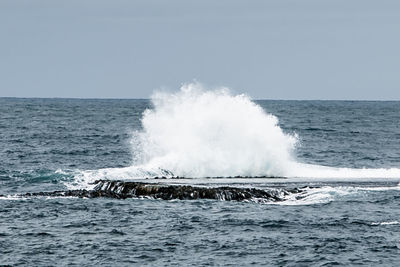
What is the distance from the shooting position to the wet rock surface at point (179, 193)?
3447cm

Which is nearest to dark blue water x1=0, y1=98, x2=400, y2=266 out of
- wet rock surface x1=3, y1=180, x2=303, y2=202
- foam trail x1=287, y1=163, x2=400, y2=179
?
wet rock surface x1=3, y1=180, x2=303, y2=202

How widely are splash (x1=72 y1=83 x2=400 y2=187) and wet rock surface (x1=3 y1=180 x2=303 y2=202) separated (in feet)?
23.1

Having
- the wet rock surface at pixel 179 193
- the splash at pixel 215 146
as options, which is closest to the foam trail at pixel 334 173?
the splash at pixel 215 146

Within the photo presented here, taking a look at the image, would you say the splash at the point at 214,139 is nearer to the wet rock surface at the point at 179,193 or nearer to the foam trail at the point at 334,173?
the foam trail at the point at 334,173

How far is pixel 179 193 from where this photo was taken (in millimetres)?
34656

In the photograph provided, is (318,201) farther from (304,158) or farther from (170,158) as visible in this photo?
(304,158)

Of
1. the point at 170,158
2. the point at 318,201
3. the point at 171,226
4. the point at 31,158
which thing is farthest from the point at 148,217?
the point at 31,158

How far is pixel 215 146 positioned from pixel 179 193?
511 inches

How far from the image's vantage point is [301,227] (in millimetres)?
28531

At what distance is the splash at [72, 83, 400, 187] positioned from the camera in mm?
44594

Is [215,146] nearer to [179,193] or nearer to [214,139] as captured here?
[214,139]

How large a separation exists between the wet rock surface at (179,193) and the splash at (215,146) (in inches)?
277

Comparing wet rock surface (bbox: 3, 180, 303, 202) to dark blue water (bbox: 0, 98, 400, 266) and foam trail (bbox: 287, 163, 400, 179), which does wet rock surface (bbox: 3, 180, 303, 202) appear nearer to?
dark blue water (bbox: 0, 98, 400, 266)

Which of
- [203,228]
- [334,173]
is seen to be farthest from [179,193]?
[334,173]
